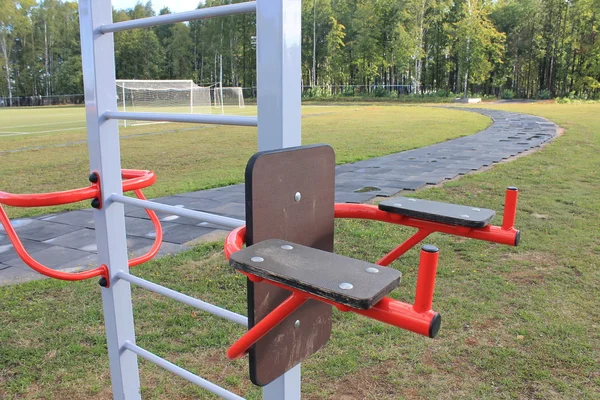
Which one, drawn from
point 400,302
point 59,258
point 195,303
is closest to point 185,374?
point 195,303

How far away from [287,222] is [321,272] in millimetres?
289

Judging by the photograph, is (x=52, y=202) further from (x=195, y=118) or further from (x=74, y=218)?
(x=74, y=218)

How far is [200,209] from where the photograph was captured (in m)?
5.11

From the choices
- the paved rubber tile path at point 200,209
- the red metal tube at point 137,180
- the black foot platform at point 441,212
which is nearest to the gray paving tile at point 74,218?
the paved rubber tile path at point 200,209

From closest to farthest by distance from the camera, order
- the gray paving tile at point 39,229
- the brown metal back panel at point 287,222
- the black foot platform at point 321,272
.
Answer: the black foot platform at point 321,272 < the brown metal back panel at point 287,222 < the gray paving tile at point 39,229

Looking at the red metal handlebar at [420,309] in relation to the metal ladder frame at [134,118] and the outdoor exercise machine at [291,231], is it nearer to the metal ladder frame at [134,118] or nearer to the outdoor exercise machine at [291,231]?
the outdoor exercise machine at [291,231]

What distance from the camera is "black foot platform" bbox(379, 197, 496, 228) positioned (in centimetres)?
107

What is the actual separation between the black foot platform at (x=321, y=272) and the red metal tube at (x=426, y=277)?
0.04m

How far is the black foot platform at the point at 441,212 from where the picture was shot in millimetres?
1072

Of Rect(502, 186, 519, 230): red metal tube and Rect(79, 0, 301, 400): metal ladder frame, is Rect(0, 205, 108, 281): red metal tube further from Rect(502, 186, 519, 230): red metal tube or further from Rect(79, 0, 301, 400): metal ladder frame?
Rect(502, 186, 519, 230): red metal tube

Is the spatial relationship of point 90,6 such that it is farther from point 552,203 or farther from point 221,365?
point 552,203

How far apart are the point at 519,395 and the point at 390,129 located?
1252 centimetres

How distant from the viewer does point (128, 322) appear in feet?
6.02

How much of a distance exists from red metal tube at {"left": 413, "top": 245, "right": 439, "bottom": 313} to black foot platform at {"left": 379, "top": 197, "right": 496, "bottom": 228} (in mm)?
385
